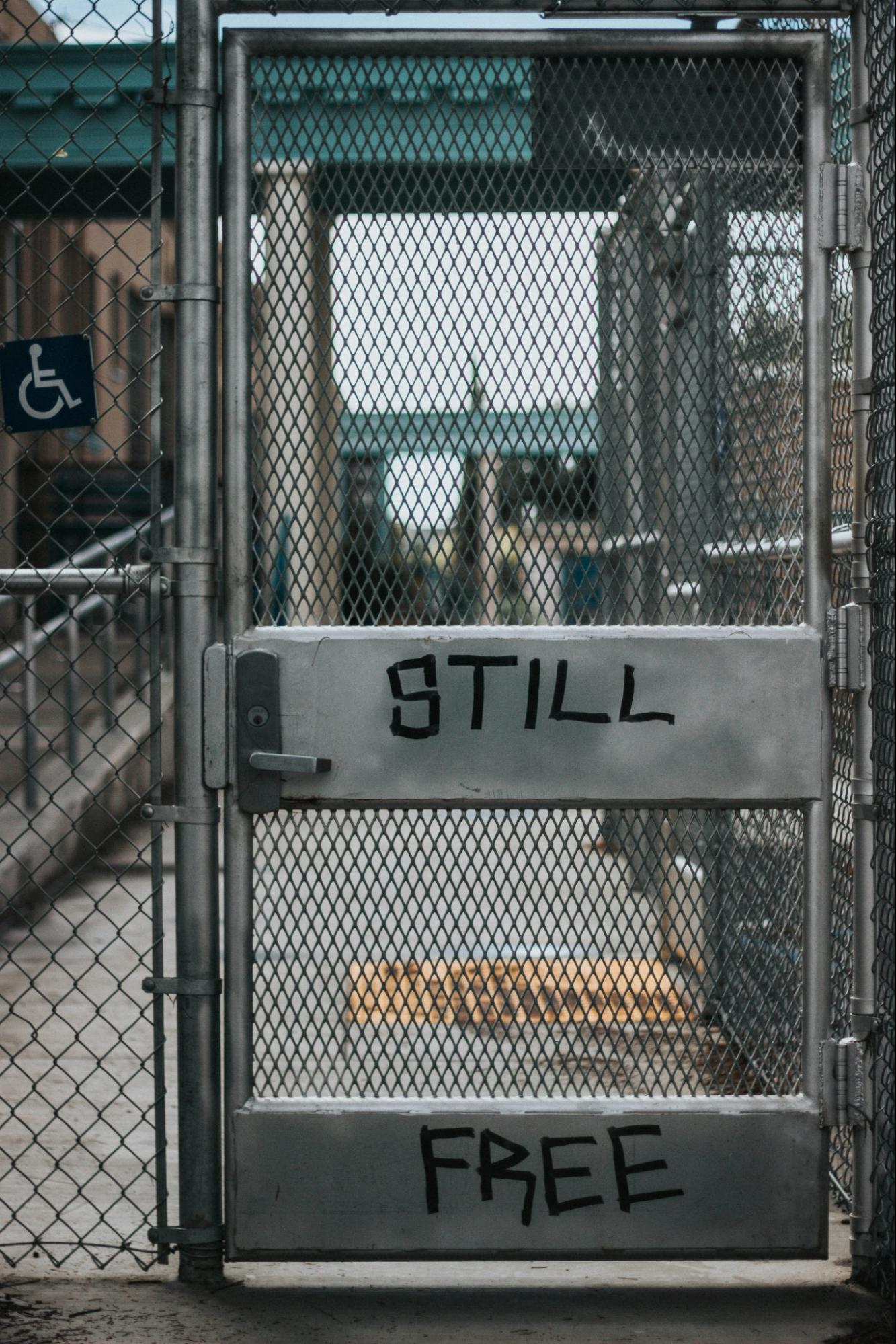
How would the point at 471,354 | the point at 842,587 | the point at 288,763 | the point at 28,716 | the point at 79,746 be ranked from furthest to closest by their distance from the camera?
the point at 79,746
the point at 28,716
the point at 842,587
the point at 471,354
the point at 288,763

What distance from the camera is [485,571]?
315 cm

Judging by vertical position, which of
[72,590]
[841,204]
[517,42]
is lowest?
[72,590]

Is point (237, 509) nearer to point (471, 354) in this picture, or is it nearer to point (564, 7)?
point (471, 354)

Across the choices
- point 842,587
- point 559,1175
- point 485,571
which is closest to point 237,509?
point 485,571

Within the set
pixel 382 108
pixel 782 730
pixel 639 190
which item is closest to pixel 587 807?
pixel 782 730

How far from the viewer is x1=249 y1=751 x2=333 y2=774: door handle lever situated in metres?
3.02

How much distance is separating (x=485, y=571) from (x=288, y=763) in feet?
2.00

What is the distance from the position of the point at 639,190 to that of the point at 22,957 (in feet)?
15.9

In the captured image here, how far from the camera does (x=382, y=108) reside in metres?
3.13

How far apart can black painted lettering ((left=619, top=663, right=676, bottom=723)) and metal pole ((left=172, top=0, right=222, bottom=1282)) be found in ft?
3.01

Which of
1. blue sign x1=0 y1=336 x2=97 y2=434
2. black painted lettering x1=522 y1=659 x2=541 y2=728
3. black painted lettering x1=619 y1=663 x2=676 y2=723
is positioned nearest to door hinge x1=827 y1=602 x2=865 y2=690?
black painted lettering x1=619 y1=663 x2=676 y2=723

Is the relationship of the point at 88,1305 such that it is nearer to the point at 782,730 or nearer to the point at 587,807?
the point at 587,807

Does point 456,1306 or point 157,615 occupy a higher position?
point 157,615

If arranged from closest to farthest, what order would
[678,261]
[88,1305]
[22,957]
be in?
[88,1305] → [678,261] → [22,957]
